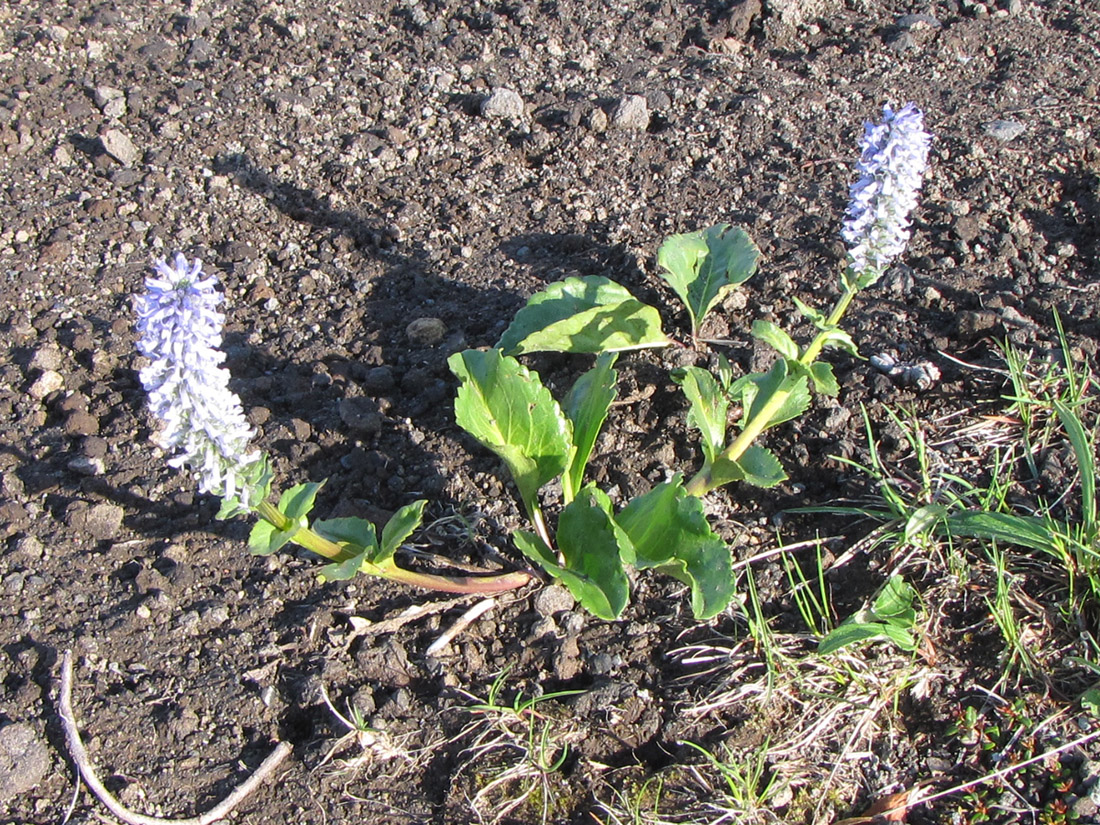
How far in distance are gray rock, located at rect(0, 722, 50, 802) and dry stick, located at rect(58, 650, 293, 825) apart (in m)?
0.08

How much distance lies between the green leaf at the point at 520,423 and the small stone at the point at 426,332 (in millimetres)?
753

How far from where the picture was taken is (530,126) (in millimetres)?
4941

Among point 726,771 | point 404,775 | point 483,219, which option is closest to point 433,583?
point 404,775

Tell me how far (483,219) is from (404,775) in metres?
2.49

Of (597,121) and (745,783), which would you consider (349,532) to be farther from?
(597,121)

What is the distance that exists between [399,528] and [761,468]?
1088mm

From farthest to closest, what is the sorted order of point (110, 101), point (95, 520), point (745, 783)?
1. point (110, 101)
2. point (95, 520)
3. point (745, 783)

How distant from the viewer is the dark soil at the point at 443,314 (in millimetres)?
2914

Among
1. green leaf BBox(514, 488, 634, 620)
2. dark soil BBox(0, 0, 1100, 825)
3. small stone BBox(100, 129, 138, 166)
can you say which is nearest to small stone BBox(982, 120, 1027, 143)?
dark soil BBox(0, 0, 1100, 825)

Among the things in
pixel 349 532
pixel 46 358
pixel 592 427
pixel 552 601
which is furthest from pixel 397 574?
pixel 46 358

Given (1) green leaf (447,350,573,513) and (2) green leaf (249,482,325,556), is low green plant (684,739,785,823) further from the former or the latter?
(2) green leaf (249,482,325,556)

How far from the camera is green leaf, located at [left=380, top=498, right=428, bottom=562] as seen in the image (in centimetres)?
283

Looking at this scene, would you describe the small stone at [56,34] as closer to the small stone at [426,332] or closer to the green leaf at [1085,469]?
the small stone at [426,332]

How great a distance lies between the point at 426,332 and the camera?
400cm
